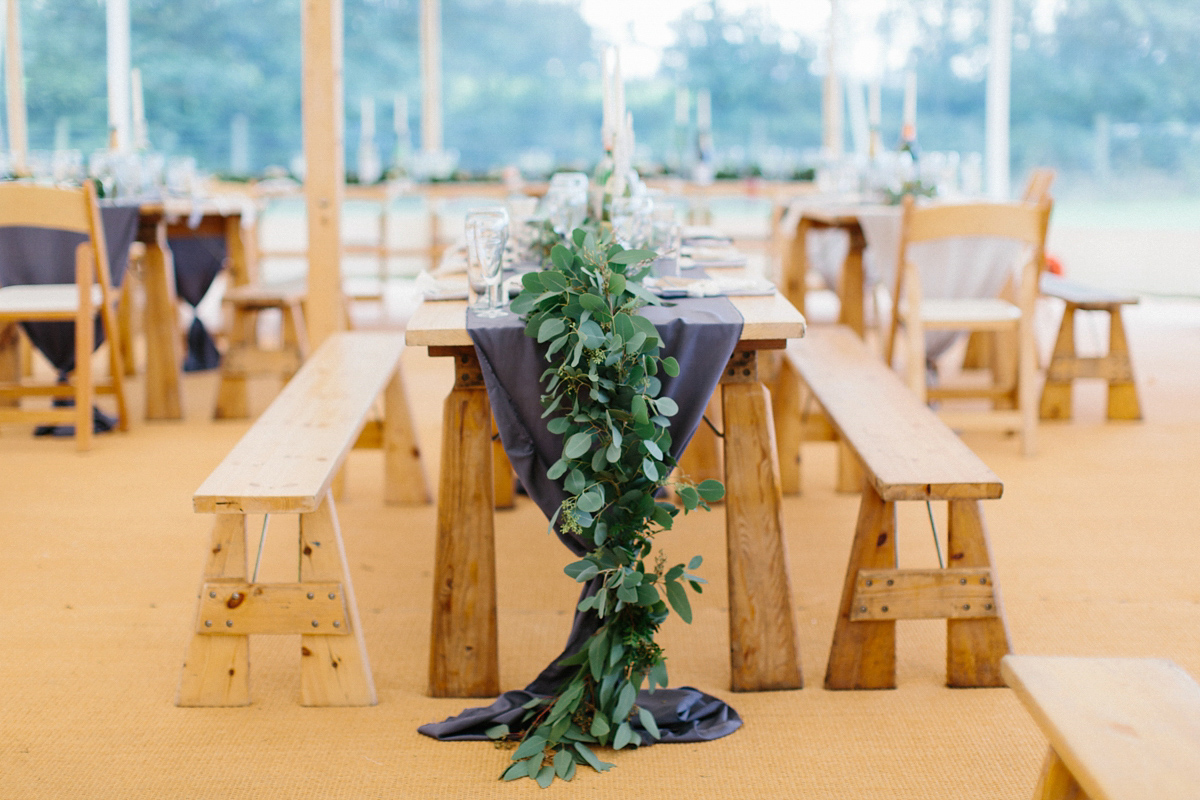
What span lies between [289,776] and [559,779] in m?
0.44

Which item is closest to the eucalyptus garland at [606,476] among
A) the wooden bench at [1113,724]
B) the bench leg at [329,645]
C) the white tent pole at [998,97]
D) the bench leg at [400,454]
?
the bench leg at [329,645]

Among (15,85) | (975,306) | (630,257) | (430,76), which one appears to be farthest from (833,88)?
(630,257)

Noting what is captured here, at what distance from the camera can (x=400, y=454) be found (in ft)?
10.8

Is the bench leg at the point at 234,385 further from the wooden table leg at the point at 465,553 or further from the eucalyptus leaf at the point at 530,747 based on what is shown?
the eucalyptus leaf at the point at 530,747

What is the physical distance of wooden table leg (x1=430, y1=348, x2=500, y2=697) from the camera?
2.09 m

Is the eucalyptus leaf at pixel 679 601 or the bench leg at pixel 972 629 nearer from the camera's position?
the eucalyptus leaf at pixel 679 601

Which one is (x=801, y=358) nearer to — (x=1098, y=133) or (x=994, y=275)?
(x=994, y=275)

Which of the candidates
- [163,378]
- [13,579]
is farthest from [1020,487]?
[163,378]

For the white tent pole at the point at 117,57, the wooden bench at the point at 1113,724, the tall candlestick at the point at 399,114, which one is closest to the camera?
the wooden bench at the point at 1113,724

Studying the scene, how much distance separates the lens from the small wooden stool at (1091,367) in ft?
13.5

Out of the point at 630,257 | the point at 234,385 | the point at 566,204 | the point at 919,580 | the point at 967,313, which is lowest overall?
the point at 919,580

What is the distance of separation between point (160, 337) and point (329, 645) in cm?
263

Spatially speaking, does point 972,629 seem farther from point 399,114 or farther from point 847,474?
point 399,114

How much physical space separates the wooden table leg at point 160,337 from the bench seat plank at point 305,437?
129 centimetres
